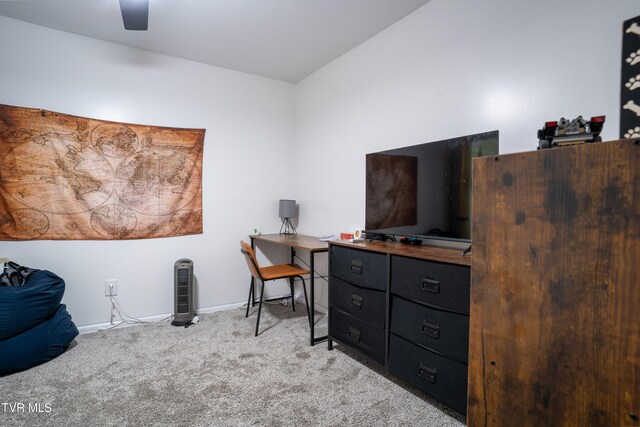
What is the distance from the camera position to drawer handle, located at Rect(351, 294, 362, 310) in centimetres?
205

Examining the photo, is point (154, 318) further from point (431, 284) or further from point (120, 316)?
point (431, 284)

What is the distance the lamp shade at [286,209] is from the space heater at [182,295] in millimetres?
1115

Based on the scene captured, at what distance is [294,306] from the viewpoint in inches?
132

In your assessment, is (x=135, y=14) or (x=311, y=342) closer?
(x=135, y=14)

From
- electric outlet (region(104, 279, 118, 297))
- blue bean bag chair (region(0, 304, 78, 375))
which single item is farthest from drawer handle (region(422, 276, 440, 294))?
electric outlet (region(104, 279, 118, 297))

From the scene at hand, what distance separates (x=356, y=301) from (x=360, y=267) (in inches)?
9.7

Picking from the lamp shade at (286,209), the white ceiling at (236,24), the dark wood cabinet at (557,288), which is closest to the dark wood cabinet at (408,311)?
the dark wood cabinet at (557,288)

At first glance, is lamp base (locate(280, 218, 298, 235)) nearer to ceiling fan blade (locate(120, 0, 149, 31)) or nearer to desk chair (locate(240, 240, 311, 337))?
desk chair (locate(240, 240, 311, 337))

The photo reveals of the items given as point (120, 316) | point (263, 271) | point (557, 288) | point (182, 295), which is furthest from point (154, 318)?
point (557, 288)

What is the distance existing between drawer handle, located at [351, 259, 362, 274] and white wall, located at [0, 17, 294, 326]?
1733 mm

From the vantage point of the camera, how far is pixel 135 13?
191 centimetres

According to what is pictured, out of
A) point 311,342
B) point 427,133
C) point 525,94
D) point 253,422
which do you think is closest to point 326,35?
point 427,133

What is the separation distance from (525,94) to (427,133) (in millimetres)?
640

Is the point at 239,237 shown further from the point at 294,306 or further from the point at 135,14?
the point at 135,14
